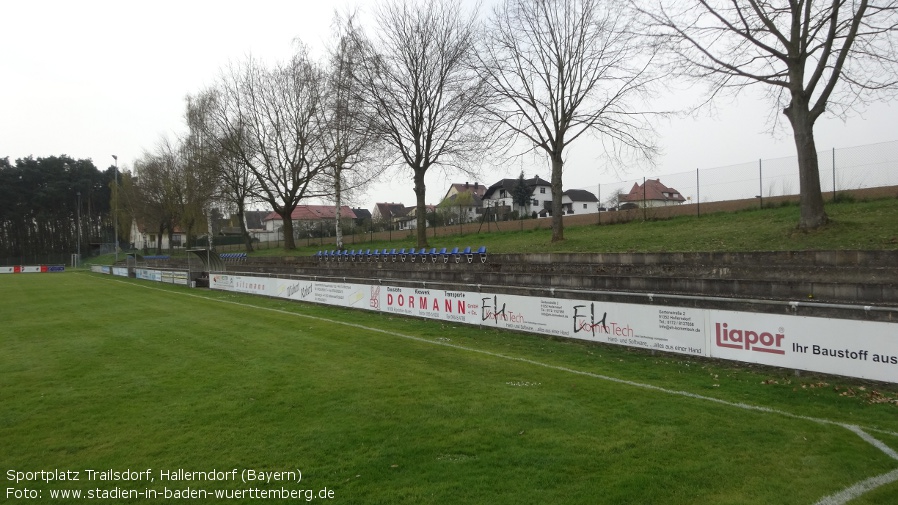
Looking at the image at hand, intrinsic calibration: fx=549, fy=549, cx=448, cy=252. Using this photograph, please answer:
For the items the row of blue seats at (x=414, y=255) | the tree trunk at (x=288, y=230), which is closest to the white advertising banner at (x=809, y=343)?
the row of blue seats at (x=414, y=255)

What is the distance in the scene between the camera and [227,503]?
511cm

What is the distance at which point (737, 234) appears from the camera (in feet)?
63.0

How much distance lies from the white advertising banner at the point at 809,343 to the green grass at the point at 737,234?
708cm

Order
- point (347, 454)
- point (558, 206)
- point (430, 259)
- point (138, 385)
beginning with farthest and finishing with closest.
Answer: point (430, 259) < point (558, 206) < point (138, 385) < point (347, 454)

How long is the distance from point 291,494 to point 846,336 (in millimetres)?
8463

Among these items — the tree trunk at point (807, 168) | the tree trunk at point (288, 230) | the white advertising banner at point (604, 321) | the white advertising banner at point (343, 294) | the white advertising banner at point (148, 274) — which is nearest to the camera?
the white advertising banner at point (604, 321)

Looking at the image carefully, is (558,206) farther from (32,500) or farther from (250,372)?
(32,500)

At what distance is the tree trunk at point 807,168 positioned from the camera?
1681 cm

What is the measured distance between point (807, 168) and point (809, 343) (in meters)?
10.5

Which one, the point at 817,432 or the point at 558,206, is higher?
the point at 558,206

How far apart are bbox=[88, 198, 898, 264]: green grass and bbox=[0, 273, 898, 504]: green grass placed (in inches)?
316

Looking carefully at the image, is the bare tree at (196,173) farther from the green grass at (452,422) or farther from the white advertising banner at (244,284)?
the green grass at (452,422)

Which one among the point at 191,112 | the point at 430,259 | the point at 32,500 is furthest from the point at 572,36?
the point at 191,112

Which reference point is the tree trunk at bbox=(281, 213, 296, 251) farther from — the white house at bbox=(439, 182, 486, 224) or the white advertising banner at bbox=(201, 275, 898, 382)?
the white advertising banner at bbox=(201, 275, 898, 382)
